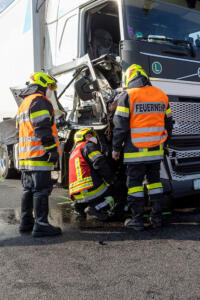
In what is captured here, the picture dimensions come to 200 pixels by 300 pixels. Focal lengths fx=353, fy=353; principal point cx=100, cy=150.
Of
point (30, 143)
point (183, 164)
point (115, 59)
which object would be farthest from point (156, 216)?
point (115, 59)

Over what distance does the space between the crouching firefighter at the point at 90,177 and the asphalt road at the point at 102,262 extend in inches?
9.6

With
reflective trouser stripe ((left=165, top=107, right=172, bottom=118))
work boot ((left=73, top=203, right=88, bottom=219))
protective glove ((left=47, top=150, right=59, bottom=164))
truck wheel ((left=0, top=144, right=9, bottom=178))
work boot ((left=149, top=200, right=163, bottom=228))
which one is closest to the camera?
protective glove ((left=47, top=150, right=59, bottom=164))

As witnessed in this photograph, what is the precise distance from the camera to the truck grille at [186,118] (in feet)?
14.2

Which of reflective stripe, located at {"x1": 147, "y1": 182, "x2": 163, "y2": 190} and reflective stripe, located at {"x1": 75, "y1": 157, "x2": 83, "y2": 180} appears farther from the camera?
reflective stripe, located at {"x1": 75, "y1": 157, "x2": 83, "y2": 180}

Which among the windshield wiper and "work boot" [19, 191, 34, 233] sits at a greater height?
the windshield wiper

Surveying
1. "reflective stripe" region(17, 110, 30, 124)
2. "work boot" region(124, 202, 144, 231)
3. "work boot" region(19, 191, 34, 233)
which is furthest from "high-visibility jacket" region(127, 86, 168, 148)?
"work boot" region(19, 191, 34, 233)

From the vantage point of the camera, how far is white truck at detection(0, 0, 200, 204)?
4203 mm

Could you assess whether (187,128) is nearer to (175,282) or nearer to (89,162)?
(89,162)

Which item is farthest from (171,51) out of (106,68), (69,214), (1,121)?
(1,121)

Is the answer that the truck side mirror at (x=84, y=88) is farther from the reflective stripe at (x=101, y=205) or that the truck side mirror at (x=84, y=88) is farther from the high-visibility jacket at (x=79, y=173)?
the reflective stripe at (x=101, y=205)

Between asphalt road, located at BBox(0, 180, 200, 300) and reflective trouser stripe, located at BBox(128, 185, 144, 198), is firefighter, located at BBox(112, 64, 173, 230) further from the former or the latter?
asphalt road, located at BBox(0, 180, 200, 300)

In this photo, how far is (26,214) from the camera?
3.88 meters

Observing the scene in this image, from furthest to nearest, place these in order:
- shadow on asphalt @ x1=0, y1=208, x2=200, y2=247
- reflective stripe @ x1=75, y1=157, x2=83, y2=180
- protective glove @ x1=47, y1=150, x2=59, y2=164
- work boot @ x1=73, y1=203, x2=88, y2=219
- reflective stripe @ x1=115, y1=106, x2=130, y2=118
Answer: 1. work boot @ x1=73, y1=203, x2=88, y2=219
2. reflective stripe @ x1=75, y1=157, x2=83, y2=180
3. reflective stripe @ x1=115, y1=106, x2=130, y2=118
4. protective glove @ x1=47, y1=150, x2=59, y2=164
5. shadow on asphalt @ x1=0, y1=208, x2=200, y2=247

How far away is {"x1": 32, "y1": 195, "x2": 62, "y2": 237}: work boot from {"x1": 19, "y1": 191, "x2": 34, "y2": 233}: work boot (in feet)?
0.55
